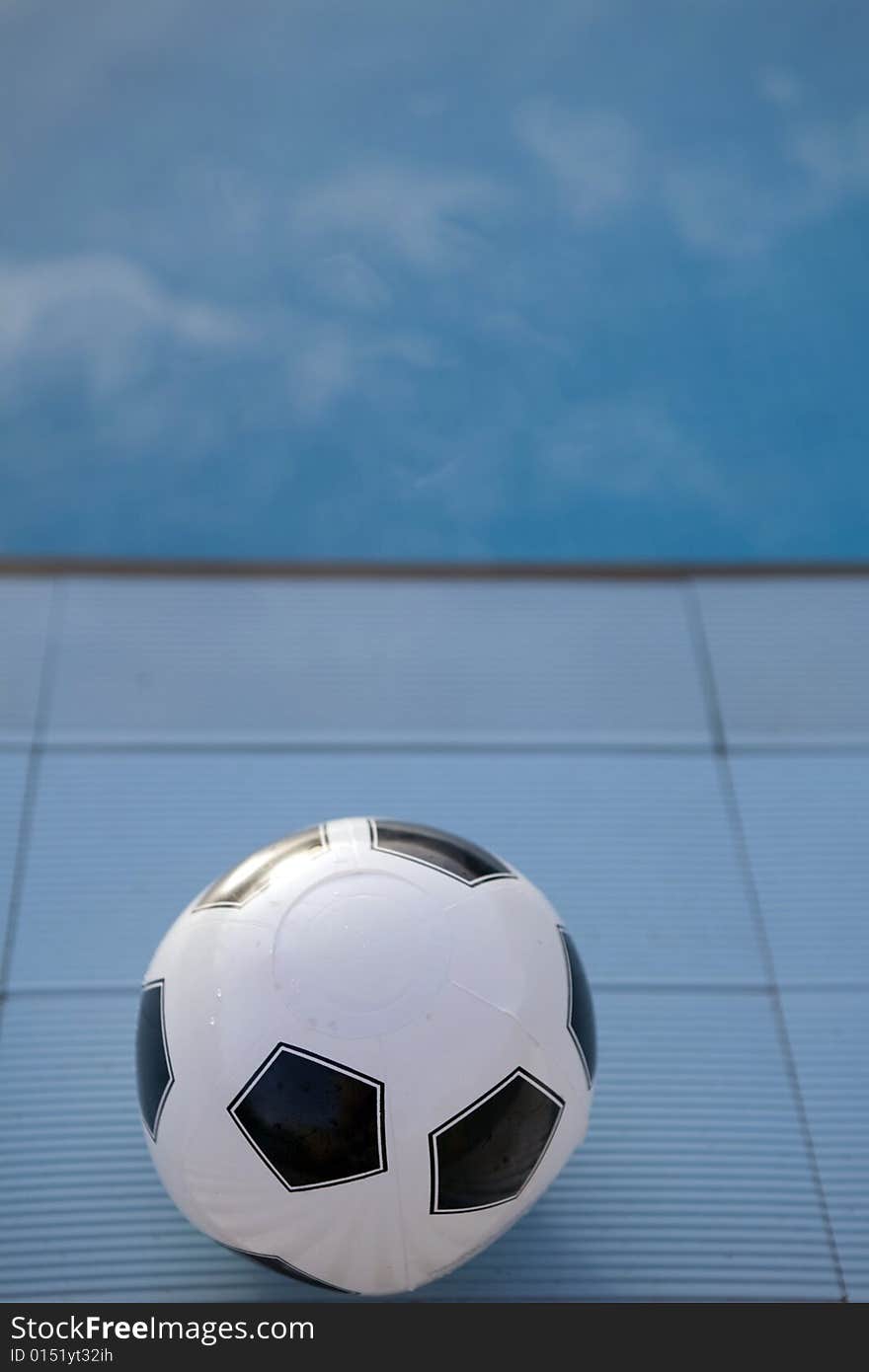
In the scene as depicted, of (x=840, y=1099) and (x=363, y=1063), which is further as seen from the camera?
(x=840, y=1099)

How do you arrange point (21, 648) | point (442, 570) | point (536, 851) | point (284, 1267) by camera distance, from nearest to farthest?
point (284, 1267), point (536, 851), point (21, 648), point (442, 570)

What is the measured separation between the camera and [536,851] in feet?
11.8

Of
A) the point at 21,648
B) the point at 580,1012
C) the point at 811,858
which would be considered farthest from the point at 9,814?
the point at 811,858

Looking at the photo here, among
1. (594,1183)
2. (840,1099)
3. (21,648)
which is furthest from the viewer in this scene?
(21,648)

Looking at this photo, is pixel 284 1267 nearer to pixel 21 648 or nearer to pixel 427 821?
pixel 427 821

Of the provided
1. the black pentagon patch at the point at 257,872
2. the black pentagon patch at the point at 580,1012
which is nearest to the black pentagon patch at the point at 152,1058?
the black pentagon patch at the point at 257,872

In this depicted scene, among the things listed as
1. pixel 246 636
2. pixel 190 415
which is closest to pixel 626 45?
pixel 190 415

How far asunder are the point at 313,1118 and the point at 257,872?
0.49 m

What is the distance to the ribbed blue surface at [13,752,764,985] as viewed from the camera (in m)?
3.34

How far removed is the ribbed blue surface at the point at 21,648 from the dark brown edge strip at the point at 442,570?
0.12 m

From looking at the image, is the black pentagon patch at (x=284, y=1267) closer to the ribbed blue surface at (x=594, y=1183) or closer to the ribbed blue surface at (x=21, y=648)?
the ribbed blue surface at (x=594, y=1183)

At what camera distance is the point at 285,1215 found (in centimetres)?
220

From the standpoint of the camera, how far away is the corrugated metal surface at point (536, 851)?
280 cm
